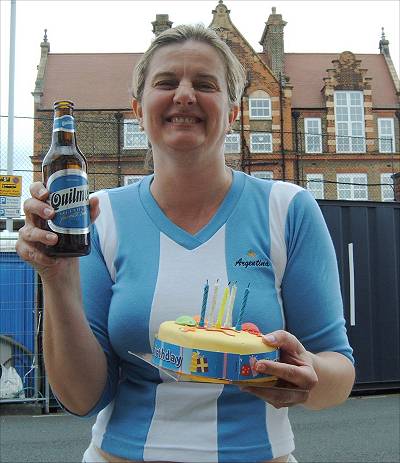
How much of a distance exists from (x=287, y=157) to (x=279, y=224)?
26.4m

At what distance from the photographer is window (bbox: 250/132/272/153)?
91.2 ft

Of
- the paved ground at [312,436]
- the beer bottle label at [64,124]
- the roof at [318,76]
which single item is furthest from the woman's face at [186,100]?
the roof at [318,76]

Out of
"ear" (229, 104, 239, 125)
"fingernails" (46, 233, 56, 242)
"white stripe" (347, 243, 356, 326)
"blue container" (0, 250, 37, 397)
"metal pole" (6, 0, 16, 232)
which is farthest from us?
"metal pole" (6, 0, 16, 232)

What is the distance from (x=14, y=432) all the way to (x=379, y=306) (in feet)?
16.9

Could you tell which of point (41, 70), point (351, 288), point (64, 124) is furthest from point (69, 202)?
point (41, 70)

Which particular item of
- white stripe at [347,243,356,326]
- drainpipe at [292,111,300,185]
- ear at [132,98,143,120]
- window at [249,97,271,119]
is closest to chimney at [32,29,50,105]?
window at [249,97,271,119]

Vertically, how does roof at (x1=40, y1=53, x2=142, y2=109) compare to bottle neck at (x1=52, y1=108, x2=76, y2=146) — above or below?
above

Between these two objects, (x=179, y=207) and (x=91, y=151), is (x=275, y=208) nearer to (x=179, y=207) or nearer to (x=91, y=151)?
(x=179, y=207)

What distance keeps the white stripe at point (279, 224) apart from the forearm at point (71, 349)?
1.70 feet

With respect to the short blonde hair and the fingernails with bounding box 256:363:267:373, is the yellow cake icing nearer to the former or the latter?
the fingernails with bounding box 256:363:267:373

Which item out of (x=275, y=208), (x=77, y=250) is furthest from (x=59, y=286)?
(x=275, y=208)

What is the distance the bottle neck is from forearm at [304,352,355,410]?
894 mm

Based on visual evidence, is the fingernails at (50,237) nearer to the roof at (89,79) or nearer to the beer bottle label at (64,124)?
the beer bottle label at (64,124)

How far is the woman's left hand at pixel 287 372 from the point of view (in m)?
1.25
